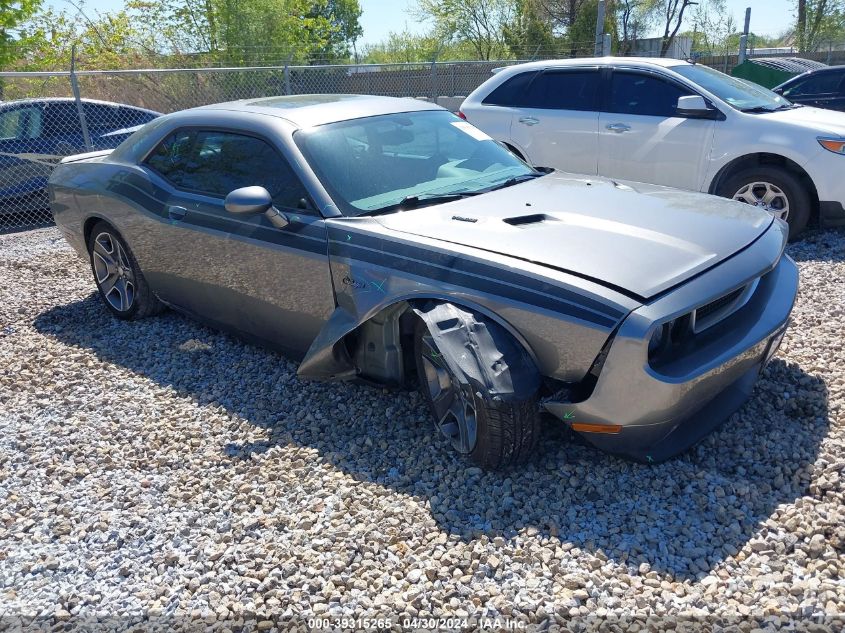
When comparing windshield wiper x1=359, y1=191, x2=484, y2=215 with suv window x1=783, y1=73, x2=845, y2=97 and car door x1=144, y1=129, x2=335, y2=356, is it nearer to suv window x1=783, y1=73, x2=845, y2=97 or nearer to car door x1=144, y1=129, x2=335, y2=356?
car door x1=144, y1=129, x2=335, y2=356

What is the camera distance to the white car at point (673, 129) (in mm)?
6148

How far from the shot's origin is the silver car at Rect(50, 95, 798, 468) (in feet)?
9.34

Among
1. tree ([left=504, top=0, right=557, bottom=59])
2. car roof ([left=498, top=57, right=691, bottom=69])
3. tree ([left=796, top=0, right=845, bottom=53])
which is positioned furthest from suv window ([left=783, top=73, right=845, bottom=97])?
tree ([left=796, top=0, right=845, bottom=53])

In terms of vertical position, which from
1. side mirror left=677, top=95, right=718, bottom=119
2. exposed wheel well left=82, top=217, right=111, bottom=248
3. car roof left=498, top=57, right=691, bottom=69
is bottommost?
exposed wheel well left=82, top=217, right=111, bottom=248

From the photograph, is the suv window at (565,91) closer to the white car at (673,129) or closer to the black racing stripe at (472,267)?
the white car at (673,129)

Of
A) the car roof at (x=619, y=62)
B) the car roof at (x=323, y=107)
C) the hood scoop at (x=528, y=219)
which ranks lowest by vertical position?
the hood scoop at (x=528, y=219)

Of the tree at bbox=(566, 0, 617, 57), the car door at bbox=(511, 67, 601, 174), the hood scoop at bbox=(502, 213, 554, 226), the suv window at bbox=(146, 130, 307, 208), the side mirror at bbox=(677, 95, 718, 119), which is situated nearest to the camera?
the hood scoop at bbox=(502, 213, 554, 226)

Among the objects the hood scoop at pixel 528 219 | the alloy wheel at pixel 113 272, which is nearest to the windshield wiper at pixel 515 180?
the hood scoop at pixel 528 219

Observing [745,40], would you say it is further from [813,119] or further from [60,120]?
[60,120]

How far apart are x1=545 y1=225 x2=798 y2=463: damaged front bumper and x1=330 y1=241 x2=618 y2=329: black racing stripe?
0.17 m

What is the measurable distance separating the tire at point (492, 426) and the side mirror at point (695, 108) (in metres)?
4.28

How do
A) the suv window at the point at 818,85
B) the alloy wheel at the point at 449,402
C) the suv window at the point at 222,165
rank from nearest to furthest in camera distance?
the alloy wheel at the point at 449,402 → the suv window at the point at 222,165 → the suv window at the point at 818,85

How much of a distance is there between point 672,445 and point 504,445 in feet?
2.26

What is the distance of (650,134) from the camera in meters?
6.76
